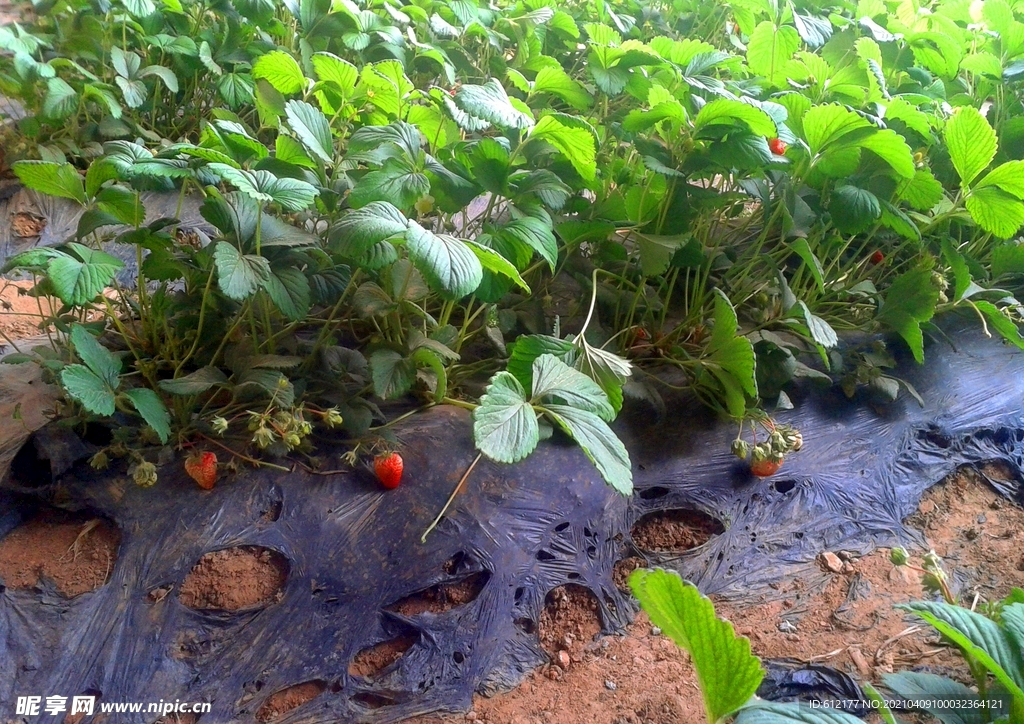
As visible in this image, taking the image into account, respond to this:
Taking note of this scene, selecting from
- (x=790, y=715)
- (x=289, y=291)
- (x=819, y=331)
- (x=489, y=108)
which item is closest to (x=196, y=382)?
(x=289, y=291)

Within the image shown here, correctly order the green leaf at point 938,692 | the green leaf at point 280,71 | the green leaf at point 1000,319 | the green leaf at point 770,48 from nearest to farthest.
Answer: the green leaf at point 938,692, the green leaf at point 280,71, the green leaf at point 1000,319, the green leaf at point 770,48

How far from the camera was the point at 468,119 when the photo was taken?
1.18 meters

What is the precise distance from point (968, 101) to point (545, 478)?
65.5 inches

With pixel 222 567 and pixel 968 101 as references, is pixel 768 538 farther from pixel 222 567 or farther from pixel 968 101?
pixel 968 101

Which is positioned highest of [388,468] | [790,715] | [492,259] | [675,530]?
[492,259]

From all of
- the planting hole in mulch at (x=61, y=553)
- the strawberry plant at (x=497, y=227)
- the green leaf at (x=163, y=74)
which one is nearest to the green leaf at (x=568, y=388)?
the strawberry plant at (x=497, y=227)

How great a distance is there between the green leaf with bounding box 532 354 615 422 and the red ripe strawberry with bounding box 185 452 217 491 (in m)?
0.61

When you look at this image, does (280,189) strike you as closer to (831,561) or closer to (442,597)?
(442,597)

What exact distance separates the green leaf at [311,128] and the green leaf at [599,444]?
24.5 inches

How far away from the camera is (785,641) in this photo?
3.79 ft

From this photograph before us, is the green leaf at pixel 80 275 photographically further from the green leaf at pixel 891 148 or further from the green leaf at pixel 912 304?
the green leaf at pixel 912 304

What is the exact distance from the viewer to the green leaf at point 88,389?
1.01 metres

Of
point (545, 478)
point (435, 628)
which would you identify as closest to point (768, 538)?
point (545, 478)

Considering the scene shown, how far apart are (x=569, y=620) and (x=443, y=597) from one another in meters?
0.23
